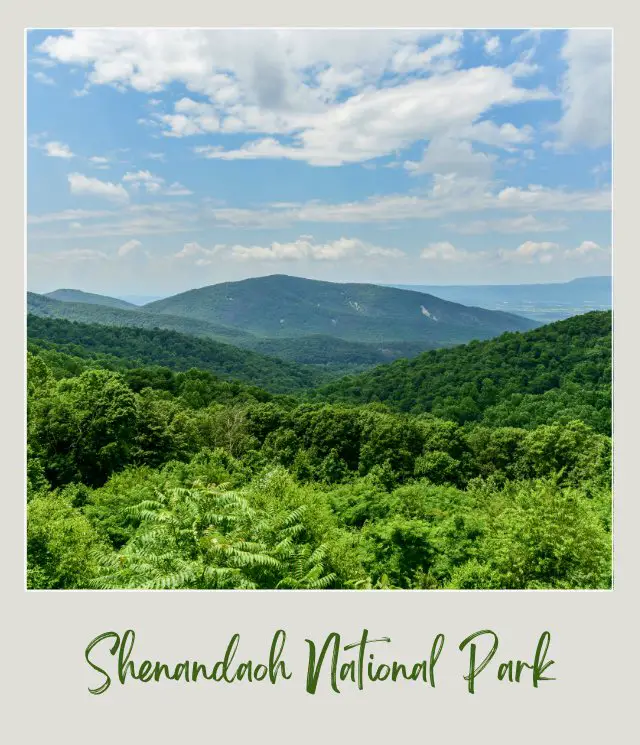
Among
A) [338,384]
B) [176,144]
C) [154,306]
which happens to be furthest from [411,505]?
[154,306]

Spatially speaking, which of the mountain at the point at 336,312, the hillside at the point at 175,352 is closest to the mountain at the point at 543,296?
the hillside at the point at 175,352

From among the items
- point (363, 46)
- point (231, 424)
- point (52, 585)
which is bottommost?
point (52, 585)

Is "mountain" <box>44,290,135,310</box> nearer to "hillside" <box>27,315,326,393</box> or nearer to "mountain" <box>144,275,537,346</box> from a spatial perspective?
"mountain" <box>144,275,537,346</box>

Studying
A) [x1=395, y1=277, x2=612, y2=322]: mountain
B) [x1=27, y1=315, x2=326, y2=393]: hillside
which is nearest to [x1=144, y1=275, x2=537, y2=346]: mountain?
[x1=27, y1=315, x2=326, y2=393]: hillside

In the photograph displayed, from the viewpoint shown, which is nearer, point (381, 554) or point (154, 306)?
point (381, 554)

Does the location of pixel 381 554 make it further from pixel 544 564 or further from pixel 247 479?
pixel 247 479

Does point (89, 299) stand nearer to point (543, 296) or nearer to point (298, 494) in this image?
point (543, 296)
